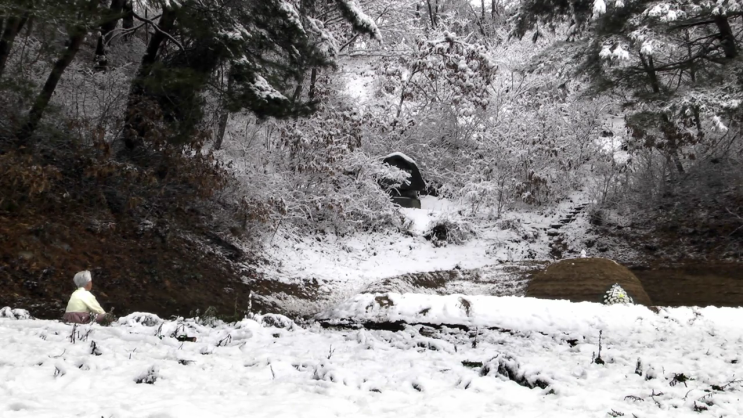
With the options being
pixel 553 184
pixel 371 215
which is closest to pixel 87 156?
pixel 371 215

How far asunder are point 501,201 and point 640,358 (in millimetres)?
12899

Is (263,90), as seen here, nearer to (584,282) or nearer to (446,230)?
(584,282)

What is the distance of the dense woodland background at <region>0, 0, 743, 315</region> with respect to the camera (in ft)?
23.9

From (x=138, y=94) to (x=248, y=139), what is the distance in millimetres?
3483

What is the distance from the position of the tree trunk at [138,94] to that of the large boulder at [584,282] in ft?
23.0


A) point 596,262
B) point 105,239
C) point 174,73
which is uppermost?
point 174,73

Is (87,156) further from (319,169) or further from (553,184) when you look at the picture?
(553,184)

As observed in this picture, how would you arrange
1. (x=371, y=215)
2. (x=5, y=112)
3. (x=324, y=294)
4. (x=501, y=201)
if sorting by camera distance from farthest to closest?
(x=501, y=201) < (x=371, y=215) < (x=324, y=294) < (x=5, y=112)

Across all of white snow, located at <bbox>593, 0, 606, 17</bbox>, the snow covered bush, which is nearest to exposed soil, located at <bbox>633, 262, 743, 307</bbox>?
the snow covered bush

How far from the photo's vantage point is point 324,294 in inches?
418

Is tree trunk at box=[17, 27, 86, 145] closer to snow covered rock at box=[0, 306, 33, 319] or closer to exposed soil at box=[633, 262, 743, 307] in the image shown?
snow covered rock at box=[0, 306, 33, 319]

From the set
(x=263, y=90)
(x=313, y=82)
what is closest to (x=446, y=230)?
(x=313, y=82)

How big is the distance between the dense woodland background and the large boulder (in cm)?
281

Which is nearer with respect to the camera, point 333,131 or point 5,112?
point 5,112
